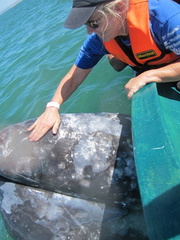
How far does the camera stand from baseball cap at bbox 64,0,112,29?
2.59 metres

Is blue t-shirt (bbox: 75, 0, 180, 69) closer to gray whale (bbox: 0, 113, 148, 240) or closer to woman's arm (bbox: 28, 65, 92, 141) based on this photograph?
gray whale (bbox: 0, 113, 148, 240)

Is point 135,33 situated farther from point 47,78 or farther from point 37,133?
point 47,78

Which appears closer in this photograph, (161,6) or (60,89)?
(161,6)

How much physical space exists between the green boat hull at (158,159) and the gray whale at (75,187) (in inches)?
26.4

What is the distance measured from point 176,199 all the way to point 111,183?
1297mm

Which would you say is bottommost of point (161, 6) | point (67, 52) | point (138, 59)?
point (67, 52)

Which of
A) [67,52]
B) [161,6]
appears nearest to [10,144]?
[161,6]

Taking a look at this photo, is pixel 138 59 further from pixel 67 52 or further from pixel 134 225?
pixel 67 52

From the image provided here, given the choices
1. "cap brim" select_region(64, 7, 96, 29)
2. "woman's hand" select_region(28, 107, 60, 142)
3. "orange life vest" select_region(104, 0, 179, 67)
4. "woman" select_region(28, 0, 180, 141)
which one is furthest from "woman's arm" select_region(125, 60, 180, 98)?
"woman's hand" select_region(28, 107, 60, 142)

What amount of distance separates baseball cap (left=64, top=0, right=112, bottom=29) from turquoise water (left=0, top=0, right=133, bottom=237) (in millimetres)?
2960

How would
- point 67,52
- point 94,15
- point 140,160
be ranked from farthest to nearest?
point 67,52, point 94,15, point 140,160

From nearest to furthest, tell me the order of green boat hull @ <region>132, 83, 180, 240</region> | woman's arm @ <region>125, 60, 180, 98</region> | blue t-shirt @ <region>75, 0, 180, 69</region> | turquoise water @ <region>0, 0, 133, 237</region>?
green boat hull @ <region>132, 83, 180, 240</region> → blue t-shirt @ <region>75, 0, 180, 69</region> → woman's arm @ <region>125, 60, 180, 98</region> → turquoise water @ <region>0, 0, 133, 237</region>

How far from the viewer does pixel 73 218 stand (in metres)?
3.21

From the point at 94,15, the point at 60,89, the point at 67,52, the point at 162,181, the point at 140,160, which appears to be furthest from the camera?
the point at 67,52
